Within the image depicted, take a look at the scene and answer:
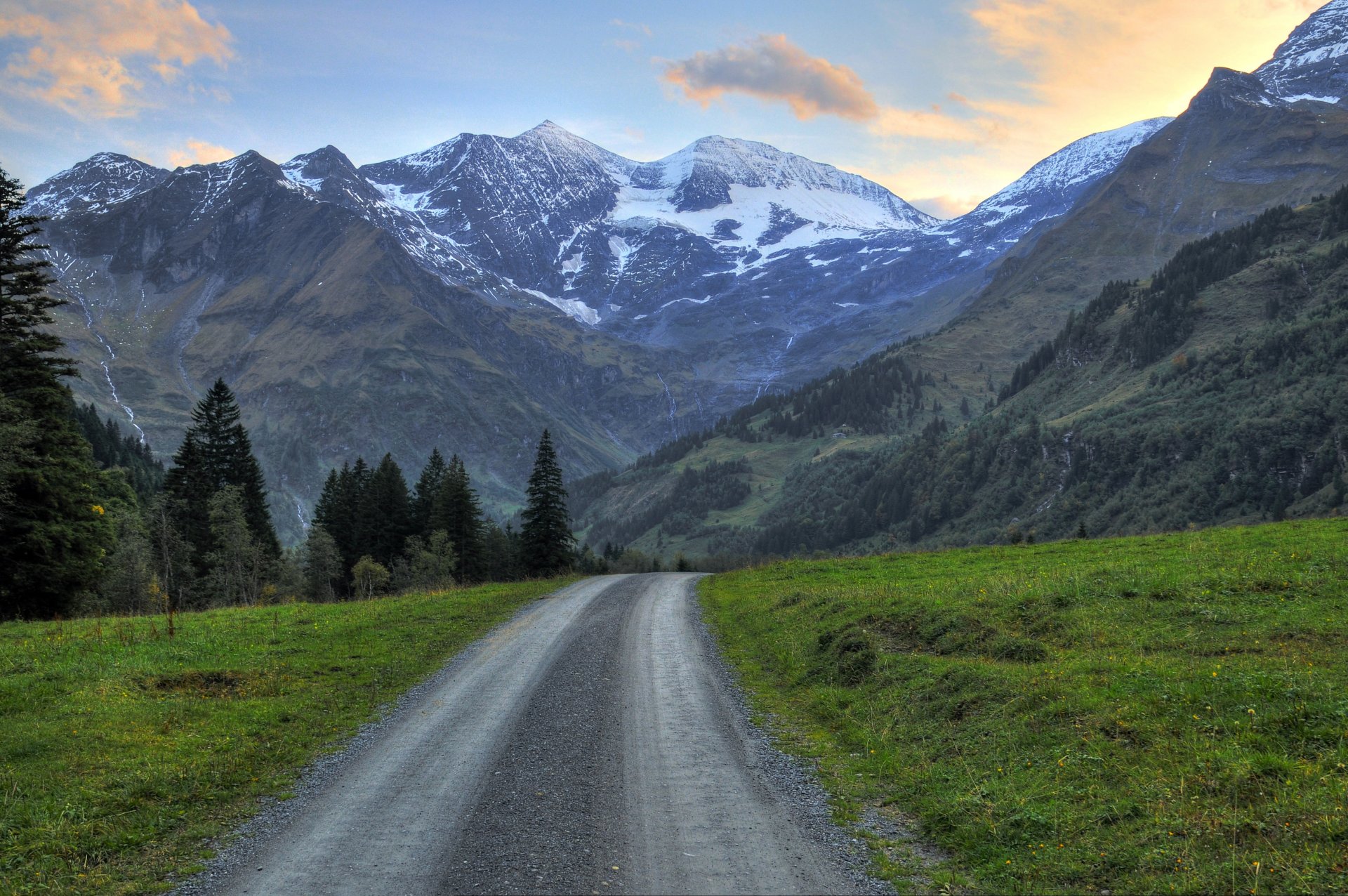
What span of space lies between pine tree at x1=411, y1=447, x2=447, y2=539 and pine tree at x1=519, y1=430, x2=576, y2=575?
50.2 ft

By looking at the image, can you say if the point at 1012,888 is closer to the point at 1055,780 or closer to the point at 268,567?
the point at 1055,780

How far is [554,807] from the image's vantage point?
1121 centimetres

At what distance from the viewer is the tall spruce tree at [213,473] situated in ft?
228

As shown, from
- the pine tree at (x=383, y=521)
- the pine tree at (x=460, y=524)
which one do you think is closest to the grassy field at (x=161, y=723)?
the pine tree at (x=460, y=524)

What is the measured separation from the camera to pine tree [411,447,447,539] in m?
84.8

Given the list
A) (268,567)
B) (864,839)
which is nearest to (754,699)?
(864,839)

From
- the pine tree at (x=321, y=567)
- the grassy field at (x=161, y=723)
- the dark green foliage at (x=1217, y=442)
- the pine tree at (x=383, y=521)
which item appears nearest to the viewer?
the grassy field at (x=161, y=723)

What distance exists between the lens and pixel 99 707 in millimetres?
14859

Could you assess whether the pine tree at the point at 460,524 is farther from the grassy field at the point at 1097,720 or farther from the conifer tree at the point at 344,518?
the grassy field at the point at 1097,720

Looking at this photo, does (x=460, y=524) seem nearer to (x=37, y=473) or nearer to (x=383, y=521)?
(x=383, y=521)

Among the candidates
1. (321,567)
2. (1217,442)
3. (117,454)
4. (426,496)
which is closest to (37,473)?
(321,567)

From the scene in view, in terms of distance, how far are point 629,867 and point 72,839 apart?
7061mm

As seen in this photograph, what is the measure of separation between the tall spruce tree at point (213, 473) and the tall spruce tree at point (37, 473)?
31501 mm

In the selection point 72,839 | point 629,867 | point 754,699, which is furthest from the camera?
point 754,699
